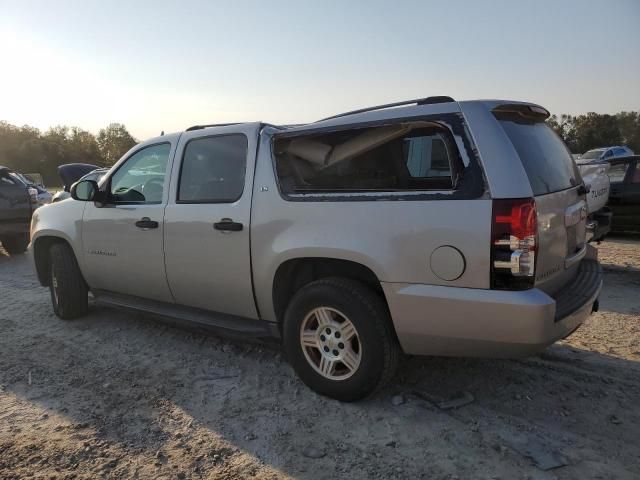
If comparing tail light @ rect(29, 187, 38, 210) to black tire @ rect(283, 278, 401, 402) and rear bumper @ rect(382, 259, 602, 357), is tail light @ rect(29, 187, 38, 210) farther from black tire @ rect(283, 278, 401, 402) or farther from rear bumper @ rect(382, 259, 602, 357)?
rear bumper @ rect(382, 259, 602, 357)

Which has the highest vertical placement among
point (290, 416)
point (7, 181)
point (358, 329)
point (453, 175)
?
point (453, 175)

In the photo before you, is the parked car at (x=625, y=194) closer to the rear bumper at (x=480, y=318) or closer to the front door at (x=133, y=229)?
the rear bumper at (x=480, y=318)

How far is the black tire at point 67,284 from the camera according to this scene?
16.3 feet

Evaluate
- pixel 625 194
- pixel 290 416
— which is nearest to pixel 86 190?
pixel 290 416

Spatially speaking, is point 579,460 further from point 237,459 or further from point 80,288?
point 80,288

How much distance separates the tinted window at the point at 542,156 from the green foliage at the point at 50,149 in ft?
189

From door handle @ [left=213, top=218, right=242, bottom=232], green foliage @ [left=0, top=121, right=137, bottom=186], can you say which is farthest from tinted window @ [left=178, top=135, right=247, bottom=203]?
green foliage @ [left=0, top=121, right=137, bottom=186]

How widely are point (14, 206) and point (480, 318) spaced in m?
9.19

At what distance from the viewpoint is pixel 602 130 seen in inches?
2453

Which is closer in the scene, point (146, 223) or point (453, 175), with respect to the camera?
point (453, 175)

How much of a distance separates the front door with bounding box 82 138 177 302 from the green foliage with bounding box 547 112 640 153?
195 ft

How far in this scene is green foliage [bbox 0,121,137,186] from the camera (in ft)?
206

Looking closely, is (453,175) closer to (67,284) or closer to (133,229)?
(133,229)

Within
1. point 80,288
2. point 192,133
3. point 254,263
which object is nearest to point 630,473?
point 254,263
